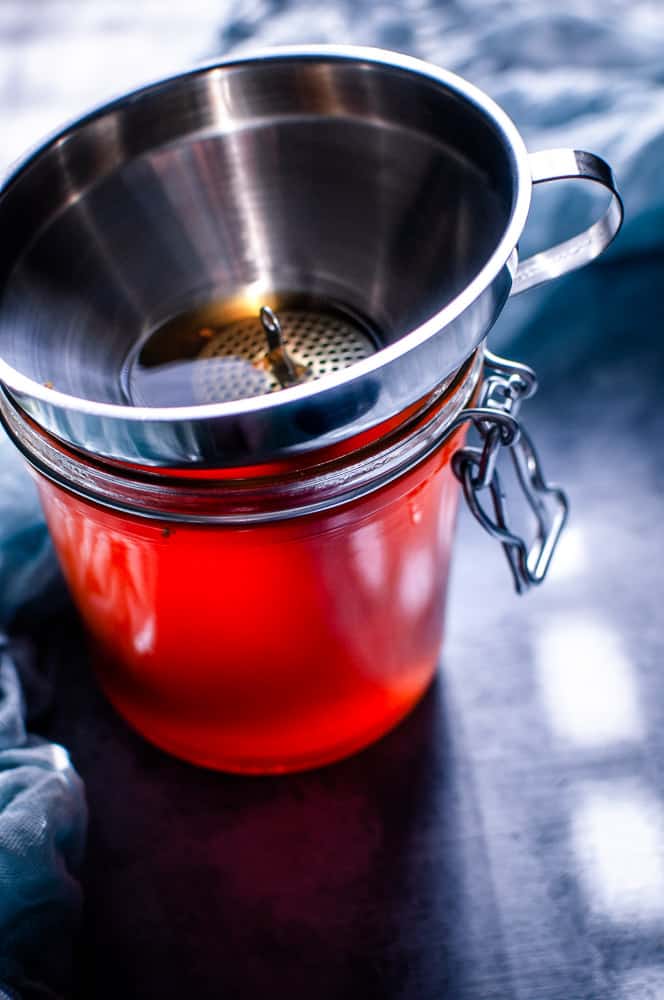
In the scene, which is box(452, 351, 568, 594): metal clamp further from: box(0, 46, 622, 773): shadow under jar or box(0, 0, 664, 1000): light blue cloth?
box(0, 0, 664, 1000): light blue cloth

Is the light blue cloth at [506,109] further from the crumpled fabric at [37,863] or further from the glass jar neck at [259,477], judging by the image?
the glass jar neck at [259,477]

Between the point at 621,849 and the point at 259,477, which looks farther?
the point at 621,849

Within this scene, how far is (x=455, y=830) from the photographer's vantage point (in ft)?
1.69

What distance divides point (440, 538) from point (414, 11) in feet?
1.72

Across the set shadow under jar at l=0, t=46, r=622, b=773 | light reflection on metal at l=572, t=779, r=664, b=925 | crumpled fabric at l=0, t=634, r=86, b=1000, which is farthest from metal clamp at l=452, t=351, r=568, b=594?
crumpled fabric at l=0, t=634, r=86, b=1000

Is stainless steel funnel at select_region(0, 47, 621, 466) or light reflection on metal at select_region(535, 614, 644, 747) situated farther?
light reflection on metal at select_region(535, 614, 644, 747)

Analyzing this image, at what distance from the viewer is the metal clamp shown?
1.38 ft

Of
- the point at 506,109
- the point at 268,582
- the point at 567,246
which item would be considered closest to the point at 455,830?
the point at 268,582

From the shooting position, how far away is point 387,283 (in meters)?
0.51

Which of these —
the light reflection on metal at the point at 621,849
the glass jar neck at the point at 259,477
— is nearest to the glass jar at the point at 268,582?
the glass jar neck at the point at 259,477

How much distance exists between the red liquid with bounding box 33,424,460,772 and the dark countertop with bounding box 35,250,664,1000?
1.3 inches

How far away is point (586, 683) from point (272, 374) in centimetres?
25

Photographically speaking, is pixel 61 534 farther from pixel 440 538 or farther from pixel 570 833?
pixel 570 833

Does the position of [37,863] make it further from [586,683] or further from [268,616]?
[586,683]
